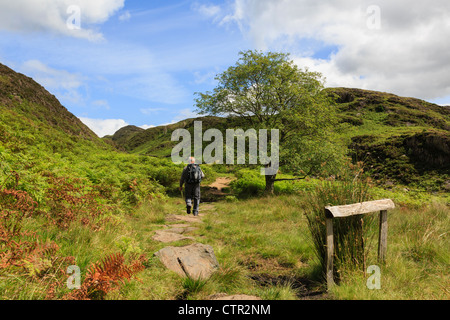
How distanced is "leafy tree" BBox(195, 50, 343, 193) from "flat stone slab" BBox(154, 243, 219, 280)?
Answer: 10368mm

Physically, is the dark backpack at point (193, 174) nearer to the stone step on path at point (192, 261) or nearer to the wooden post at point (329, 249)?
the stone step on path at point (192, 261)

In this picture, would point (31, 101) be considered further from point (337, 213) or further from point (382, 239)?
point (382, 239)

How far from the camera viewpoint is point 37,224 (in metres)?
4.10

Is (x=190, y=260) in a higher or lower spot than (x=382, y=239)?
lower

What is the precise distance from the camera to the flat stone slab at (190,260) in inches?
161

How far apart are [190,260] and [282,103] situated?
13044mm

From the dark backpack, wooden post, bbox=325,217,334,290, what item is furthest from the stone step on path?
the dark backpack

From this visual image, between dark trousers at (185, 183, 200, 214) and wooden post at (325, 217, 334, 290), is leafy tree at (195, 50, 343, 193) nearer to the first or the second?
dark trousers at (185, 183, 200, 214)

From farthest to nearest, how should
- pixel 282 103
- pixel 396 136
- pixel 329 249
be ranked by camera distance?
pixel 396 136 → pixel 282 103 → pixel 329 249

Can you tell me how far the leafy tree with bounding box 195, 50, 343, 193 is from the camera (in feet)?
48.6

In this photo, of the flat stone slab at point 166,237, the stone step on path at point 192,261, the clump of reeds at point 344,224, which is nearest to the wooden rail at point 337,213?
the clump of reeds at point 344,224

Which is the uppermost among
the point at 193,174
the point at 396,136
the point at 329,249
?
the point at 396,136

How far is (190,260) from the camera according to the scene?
14.7 ft

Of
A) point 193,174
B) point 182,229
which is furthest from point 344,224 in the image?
point 193,174
